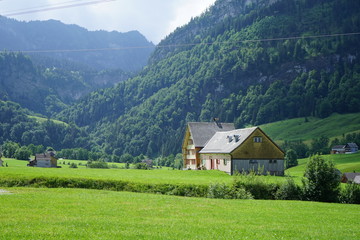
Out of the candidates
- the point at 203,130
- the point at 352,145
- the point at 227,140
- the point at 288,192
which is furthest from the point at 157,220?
the point at 352,145

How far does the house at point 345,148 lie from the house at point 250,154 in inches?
4622

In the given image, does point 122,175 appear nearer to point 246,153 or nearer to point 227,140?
point 246,153

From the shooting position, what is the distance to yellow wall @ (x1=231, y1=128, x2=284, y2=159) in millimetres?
75688

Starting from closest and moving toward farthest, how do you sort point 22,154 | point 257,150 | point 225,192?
point 225,192 → point 257,150 → point 22,154

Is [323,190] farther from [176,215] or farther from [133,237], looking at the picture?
[133,237]

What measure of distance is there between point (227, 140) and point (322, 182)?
126ft

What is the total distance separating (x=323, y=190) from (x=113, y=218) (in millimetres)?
27279

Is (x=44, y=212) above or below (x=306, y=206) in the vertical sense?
above

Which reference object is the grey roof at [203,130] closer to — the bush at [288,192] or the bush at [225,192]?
the bush at [288,192]

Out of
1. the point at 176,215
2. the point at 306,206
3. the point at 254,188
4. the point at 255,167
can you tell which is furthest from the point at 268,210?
the point at 255,167

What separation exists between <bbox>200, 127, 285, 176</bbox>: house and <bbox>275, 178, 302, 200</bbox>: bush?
92.8ft

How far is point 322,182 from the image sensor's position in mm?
44719

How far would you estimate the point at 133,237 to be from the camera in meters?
19.7

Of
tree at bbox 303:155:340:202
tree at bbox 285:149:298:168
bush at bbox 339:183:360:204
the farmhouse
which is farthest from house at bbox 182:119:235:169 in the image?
tree at bbox 285:149:298:168
